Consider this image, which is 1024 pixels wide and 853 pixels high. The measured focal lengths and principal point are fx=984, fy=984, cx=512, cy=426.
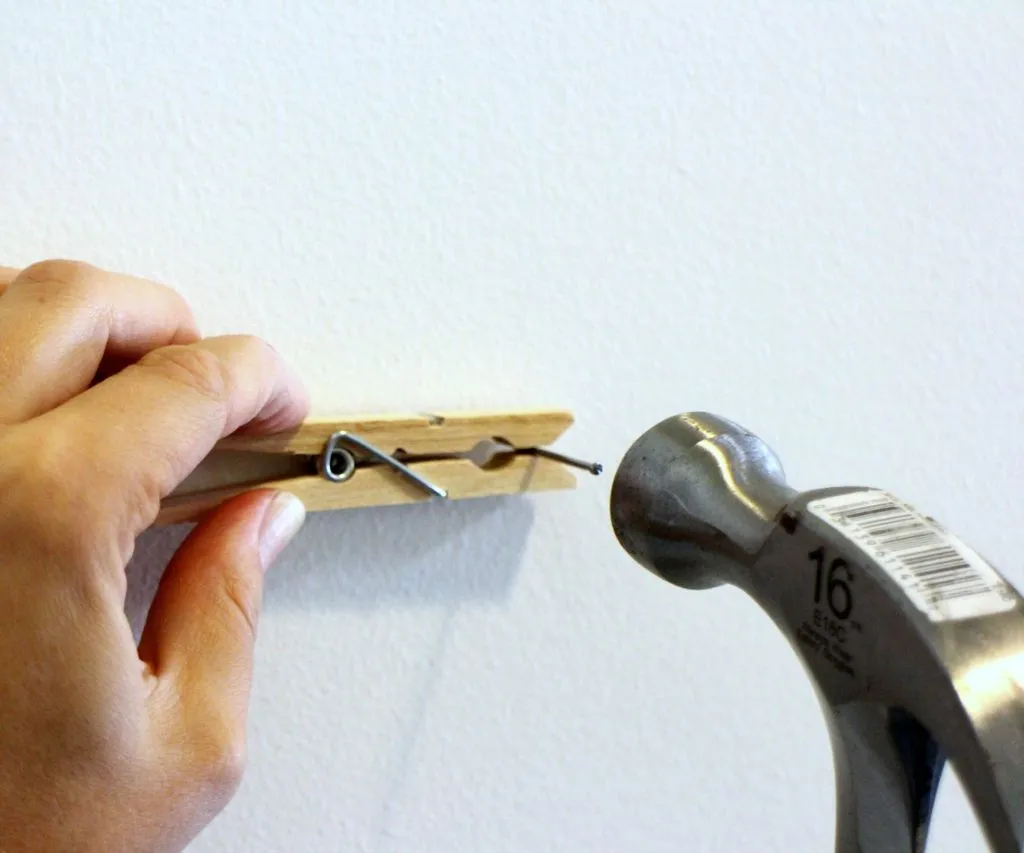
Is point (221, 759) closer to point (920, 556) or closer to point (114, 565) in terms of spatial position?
point (114, 565)

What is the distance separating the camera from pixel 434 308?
45 cm

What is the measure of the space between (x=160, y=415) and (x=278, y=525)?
3.4 inches

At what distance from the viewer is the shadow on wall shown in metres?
0.45

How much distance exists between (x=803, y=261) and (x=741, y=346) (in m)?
0.06

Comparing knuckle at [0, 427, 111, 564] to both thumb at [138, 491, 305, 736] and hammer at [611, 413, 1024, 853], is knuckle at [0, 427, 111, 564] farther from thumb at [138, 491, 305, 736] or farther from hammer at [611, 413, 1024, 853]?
hammer at [611, 413, 1024, 853]

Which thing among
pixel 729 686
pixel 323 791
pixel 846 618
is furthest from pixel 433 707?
pixel 846 618

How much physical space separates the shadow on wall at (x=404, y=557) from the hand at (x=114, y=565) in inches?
2.1

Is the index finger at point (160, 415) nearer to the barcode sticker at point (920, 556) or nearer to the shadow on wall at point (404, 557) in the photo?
the shadow on wall at point (404, 557)

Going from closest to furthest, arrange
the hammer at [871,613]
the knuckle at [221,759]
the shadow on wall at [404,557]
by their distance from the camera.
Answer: the hammer at [871,613] → the knuckle at [221,759] → the shadow on wall at [404,557]

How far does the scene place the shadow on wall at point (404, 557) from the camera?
1.49 ft

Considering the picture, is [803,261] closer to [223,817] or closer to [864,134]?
[864,134]

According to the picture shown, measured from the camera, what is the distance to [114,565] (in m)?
0.31

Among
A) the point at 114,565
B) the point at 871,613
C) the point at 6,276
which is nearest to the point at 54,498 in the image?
the point at 114,565

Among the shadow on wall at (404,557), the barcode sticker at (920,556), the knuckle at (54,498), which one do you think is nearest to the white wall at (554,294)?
the shadow on wall at (404,557)
